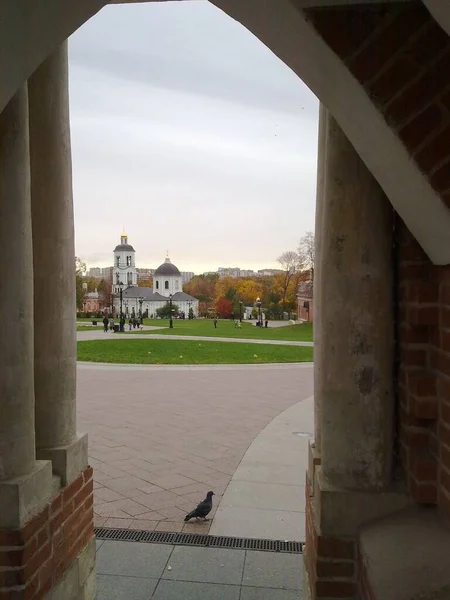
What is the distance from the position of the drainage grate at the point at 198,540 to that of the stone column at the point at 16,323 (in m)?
1.92

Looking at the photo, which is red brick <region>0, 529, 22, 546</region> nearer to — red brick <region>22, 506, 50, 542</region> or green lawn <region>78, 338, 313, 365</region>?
red brick <region>22, 506, 50, 542</region>

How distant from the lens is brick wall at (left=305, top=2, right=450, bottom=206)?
1.69 meters

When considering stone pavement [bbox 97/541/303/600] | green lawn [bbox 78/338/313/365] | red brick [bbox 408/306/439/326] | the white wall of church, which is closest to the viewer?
red brick [bbox 408/306/439/326]

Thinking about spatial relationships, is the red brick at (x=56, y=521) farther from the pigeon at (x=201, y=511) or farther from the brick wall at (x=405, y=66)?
the brick wall at (x=405, y=66)

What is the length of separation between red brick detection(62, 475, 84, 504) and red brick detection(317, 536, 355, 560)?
4.57ft

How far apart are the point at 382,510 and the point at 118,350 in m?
20.1

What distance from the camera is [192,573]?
141 inches

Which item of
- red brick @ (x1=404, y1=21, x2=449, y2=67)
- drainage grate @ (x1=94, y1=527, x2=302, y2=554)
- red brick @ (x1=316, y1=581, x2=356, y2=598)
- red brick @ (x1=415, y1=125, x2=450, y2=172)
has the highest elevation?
red brick @ (x1=404, y1=21, x2=449, y2=67)

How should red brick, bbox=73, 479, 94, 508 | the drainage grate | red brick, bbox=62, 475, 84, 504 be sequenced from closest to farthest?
1. red brick, bbox=62, 475, 84, 504
2. red brick, bbox=73, 479, 94, 508
3. the drainage grate

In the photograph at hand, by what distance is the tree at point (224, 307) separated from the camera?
82.8 m

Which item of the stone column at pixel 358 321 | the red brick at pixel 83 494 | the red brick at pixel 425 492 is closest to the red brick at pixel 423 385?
the stone column at pixel 358 321

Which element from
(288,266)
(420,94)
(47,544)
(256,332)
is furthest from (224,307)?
(420,94)

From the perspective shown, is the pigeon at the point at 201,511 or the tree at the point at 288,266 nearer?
the pigeon at the point at 201,511

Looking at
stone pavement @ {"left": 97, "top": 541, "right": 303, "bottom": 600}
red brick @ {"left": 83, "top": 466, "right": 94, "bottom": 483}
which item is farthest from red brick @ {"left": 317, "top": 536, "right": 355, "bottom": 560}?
red brick @ {"left": 83, "top": 466, "right": 94, "bottom": 483}
